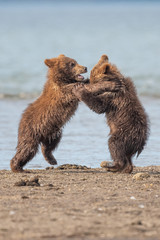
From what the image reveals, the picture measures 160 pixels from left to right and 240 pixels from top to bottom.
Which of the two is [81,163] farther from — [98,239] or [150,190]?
[98,239]

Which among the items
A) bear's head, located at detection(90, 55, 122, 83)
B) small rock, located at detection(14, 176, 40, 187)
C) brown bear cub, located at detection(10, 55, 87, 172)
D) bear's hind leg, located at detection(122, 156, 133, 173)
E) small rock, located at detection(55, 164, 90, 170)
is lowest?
small rock, located at detection(55, 164, 90, 170)

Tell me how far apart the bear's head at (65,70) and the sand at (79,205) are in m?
1.35

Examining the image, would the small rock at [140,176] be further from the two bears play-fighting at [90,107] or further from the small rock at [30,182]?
the small rock at [30,182]

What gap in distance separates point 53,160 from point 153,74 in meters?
16.4

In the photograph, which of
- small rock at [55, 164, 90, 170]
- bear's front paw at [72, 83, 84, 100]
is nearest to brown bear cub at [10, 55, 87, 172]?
bear's front paw at [72, 83, 84, 100]

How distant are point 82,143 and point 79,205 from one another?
475 cm

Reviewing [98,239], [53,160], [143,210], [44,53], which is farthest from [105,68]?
[44,53]

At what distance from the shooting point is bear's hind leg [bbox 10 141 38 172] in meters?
9.01

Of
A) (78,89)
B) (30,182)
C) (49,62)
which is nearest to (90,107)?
(78,89)

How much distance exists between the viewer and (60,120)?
916 cm

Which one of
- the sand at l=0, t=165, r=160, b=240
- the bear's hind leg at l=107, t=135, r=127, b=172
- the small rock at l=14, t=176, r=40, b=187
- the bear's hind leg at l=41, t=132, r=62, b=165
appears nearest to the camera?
the sand at l=0, t=165, r=160, b=240

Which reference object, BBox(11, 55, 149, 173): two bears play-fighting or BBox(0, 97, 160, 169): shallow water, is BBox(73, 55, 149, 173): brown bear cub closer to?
BBox(11, 55, 149, 173): two bears play-fighting

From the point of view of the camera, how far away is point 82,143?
37.1 ft

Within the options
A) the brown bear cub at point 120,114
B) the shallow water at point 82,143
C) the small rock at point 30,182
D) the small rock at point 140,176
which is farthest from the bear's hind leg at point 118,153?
the small rock at point 30,182
